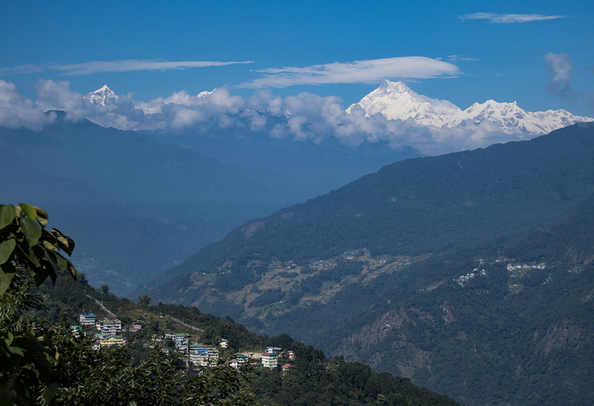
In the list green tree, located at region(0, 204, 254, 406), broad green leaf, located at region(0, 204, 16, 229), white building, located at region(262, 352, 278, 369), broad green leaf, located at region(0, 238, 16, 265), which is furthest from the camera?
white building, located at region(262, 352, 278, 369)

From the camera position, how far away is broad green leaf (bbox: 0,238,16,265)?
5930 millimetres

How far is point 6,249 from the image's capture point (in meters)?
5.98

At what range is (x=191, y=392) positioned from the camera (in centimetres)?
1077

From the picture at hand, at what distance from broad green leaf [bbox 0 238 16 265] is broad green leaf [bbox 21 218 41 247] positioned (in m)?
0.21

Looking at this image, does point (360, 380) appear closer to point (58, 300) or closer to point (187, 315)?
point (187, 315)

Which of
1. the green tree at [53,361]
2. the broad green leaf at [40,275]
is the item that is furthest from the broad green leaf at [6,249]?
the broad green leaf at [40,275]

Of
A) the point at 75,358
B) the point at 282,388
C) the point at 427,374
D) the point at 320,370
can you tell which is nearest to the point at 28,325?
the point at 75,358

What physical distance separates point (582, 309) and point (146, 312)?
553ft

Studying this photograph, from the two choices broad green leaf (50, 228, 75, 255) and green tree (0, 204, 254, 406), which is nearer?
green tree (0, 204, 254, 406)

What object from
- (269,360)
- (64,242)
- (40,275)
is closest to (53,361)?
(40,275)

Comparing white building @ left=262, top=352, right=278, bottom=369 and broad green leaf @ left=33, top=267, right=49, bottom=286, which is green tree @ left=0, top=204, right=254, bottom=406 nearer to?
broad green leaf @ left=33, top=267, right=49, bottom=286

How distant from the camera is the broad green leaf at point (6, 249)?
→ 5930mm

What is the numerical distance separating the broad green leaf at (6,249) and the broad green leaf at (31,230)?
210 mm

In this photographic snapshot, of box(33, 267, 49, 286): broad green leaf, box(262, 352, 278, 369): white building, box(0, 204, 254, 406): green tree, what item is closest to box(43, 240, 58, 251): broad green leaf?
box(0, 204, 254, 406): green tree
